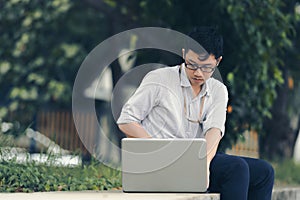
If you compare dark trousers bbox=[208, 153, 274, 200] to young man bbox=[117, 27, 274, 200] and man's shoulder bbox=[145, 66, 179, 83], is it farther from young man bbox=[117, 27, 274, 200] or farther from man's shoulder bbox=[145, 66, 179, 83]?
man's shoulder bbox=[145, 66, 179, 83]

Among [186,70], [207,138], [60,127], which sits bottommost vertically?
[60,127]

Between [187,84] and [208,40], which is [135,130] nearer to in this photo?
[187,84]

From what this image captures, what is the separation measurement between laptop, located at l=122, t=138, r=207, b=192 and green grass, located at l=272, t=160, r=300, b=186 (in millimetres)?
4896

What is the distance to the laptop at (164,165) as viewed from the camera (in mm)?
5066

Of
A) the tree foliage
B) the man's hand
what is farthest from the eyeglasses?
the tree foliage

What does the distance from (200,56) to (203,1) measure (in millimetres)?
5280

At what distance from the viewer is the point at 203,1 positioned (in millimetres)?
10516

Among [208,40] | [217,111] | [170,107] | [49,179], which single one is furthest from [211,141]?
[49,179]

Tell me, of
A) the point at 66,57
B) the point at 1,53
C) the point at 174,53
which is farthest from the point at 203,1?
the point at 66,57

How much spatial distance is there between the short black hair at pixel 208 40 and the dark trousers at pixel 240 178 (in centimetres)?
66

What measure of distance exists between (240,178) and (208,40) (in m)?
0.88

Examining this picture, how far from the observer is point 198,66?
536 centimetres

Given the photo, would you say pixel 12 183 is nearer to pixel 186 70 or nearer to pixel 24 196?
pixel 24 196

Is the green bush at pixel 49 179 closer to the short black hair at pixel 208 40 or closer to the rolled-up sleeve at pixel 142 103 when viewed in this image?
the rolled-up sleeve at pixel 142 103
